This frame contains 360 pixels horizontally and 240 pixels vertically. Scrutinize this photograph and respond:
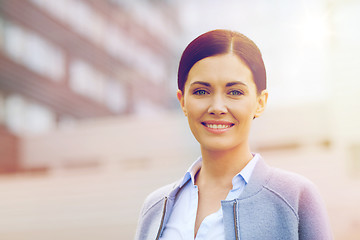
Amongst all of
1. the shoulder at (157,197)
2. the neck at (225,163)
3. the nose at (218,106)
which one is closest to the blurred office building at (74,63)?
the shoulder at (157,197)

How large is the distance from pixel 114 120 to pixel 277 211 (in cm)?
1918

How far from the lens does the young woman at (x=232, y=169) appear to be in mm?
1217

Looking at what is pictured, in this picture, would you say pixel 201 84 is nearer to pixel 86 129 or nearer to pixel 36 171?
pixel 86 129

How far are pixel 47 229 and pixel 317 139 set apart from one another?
897cm

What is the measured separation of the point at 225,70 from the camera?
49.6 inches

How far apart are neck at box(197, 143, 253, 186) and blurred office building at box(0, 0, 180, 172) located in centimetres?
1961

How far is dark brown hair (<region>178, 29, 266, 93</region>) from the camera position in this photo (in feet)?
4.17

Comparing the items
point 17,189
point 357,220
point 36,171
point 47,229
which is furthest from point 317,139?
point 36,171

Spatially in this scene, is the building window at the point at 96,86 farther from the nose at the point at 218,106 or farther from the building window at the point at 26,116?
the nose at the point at 218,106

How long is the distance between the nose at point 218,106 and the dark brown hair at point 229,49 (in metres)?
0.12

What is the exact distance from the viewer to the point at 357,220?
11859 mm

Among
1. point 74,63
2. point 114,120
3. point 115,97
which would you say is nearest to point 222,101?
point 114,120

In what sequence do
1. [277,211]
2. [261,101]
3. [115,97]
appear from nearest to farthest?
1. [277,211]
2. [261,101]
3. [115,97]

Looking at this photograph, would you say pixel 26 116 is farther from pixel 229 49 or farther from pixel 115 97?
pixel 229 49
